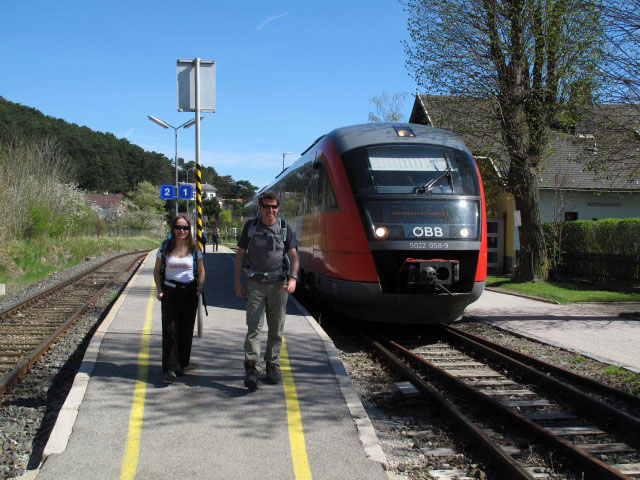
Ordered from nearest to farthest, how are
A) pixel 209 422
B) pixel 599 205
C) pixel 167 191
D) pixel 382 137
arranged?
pixel 209 422, pixel 382 137, pixel 167 191, pixel 599 205

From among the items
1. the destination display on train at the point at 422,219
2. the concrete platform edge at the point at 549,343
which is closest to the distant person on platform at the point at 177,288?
the destination display on train at the point at 422,219

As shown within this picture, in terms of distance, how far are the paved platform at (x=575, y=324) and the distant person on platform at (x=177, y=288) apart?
214 inches

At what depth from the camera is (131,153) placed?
12412 cm

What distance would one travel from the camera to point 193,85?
8.18 m

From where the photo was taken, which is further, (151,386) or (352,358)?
(352,358)

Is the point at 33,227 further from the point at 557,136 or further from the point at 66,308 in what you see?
the point at 557,136

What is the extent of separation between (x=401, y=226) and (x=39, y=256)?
79.0 ft

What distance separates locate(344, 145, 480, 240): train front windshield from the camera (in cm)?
872

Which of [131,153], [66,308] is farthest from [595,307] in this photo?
[131,153]

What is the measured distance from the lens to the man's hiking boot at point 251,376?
18.6 ft

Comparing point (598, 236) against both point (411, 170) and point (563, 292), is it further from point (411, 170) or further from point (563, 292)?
point (411, 170)

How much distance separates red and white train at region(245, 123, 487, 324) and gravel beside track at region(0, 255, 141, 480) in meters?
3.97

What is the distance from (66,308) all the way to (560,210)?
54.9ft

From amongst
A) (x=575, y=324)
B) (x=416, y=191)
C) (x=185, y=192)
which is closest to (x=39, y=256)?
(x=185, y=192)
